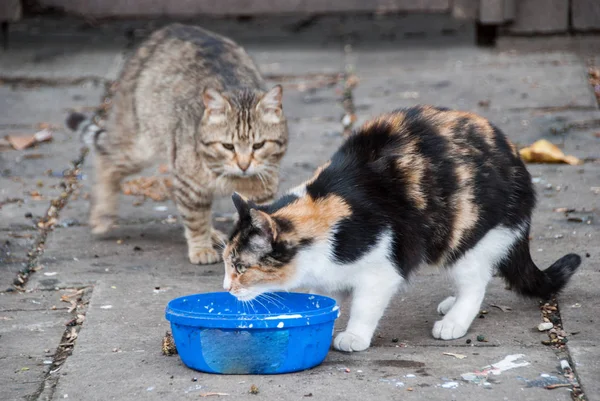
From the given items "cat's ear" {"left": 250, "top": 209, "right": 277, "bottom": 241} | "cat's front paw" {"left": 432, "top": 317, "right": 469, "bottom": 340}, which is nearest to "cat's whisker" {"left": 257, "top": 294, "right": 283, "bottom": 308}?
"cat's ear" {"left": 250, "top": 209, "right": 277, "bottom": 241}

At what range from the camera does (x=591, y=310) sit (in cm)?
→ 454

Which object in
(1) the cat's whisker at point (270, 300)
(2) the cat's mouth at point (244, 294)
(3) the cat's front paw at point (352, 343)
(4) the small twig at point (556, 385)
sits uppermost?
(2) the cat's mouth at point (244, 294)

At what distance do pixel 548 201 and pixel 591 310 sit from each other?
1772 mm

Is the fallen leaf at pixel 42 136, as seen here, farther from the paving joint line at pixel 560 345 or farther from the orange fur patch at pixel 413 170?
the paving joint line at pixel 560 345

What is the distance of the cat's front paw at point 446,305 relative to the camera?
464cm

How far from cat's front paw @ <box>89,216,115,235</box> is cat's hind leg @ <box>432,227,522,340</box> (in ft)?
8.04

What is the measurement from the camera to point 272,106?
5.65m

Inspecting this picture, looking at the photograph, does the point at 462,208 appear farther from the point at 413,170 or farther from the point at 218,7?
the point at 218,7

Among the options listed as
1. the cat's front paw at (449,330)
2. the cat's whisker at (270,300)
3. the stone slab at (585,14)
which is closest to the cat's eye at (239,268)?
the cat's whisker at (270,300)

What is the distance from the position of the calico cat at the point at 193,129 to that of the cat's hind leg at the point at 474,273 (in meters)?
1.60

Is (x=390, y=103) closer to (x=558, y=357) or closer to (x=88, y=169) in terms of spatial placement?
(x=88, y=169)

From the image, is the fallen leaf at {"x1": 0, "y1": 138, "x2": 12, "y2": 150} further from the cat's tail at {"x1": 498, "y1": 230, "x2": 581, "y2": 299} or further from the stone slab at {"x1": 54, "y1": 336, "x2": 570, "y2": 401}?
the cat's tail at {"x1": 498, "y1": 230, "x2": 581, "y2": 299}

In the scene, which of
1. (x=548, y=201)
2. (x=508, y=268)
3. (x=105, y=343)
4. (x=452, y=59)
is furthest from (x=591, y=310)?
(x=452, y=59)

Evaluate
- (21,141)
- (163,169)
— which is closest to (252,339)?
(163,169)
